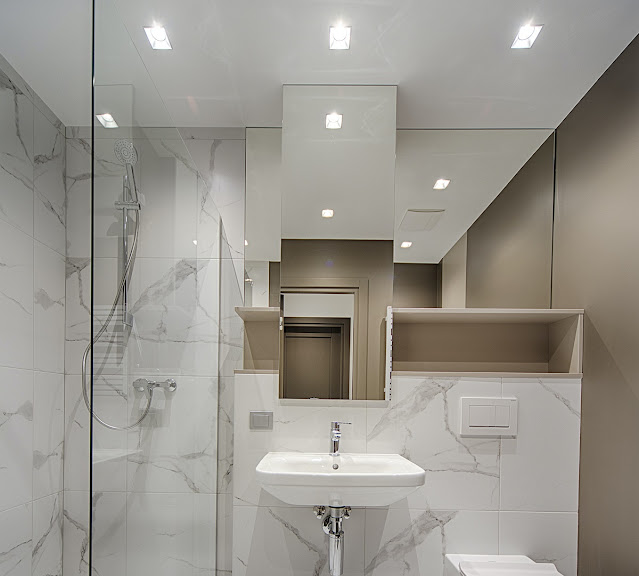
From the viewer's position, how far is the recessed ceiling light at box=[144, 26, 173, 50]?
1.92 meters

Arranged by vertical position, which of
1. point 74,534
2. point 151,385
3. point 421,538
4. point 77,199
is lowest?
point 74,534

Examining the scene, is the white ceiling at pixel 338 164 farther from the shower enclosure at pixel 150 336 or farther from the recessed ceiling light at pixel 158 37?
the recessed ceiling light at pixel 158 37

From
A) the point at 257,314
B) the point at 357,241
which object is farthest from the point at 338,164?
the point at 257,314

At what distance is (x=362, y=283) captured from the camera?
2305mm

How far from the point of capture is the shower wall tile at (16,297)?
2.04 m

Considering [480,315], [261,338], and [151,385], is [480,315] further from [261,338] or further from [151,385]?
[151,385]

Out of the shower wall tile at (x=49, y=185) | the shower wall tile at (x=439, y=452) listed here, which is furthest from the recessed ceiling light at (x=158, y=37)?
the shower wall tile at (x=439, y=452)

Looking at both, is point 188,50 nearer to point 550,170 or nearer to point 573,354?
point 550,170

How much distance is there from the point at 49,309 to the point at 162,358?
117cm

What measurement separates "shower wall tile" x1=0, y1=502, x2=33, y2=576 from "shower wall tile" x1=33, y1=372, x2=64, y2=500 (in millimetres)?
107

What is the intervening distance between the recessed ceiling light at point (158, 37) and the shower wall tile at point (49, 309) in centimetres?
92

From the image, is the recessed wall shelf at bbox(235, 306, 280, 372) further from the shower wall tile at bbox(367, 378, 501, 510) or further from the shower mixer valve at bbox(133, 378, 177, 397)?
the shower mixer valve at bbox(133, 378, 177, 397)

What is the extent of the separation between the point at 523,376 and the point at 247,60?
158 cm

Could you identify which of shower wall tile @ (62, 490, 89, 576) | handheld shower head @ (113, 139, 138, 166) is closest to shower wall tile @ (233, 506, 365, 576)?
shower wall tile @ (62, 490, 89, 576)
